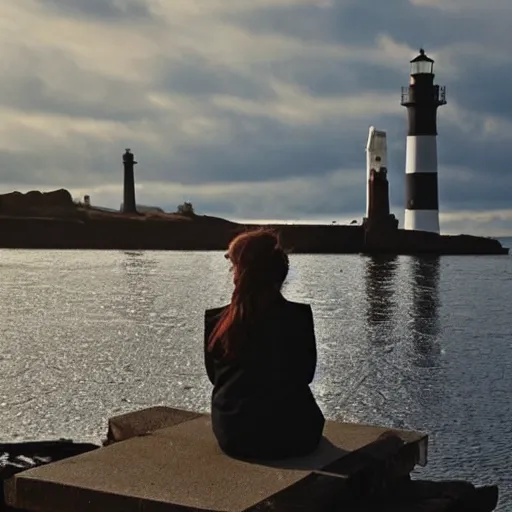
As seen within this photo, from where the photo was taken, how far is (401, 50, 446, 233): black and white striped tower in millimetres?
44094

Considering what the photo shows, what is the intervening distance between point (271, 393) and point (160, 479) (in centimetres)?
54

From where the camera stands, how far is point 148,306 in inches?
647

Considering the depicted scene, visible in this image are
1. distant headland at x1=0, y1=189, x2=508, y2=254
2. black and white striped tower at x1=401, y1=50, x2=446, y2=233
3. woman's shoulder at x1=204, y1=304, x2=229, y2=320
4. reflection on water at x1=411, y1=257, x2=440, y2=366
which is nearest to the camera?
woman's shoulder at x1=204, y1=304, x2=229, y2=320

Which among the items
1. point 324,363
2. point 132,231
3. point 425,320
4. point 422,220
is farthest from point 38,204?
point 324,363

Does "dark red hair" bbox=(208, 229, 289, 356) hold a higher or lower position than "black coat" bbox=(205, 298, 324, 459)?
higher

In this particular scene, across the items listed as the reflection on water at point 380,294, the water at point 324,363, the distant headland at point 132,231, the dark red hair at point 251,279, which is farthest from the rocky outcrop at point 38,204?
the dark red hair at point 251,279

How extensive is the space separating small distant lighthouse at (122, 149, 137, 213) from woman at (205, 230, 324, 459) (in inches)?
1748

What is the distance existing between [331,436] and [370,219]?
4566 centimetres

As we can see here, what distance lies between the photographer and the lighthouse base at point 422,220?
4478 centimetres

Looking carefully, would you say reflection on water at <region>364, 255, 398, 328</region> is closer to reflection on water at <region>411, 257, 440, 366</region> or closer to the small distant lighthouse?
reflection on water at <region>411, 257, 440, 366</region>

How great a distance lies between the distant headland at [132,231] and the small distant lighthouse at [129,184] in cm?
44

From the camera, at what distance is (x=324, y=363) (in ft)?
31.8

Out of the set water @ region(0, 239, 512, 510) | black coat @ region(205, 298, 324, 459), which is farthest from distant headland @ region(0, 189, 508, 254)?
black coat @ region(205, 298, 324, 459)

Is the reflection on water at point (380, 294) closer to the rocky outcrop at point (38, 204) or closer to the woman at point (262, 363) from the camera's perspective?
the woman at point (262, 363)
